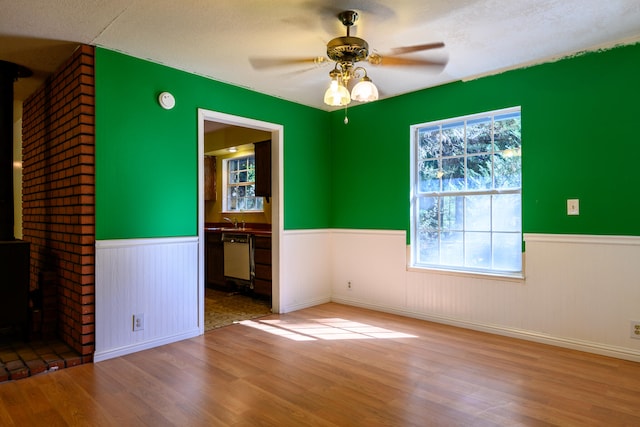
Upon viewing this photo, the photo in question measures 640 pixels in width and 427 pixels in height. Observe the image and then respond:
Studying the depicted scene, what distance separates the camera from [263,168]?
17.1 feet

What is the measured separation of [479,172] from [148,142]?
301 cm

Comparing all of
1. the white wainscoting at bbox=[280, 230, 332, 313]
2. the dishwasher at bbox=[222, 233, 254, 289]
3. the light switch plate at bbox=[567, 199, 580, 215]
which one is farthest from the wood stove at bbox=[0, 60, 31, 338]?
the light switch plate at bbox=[567, 199, 580, 215]

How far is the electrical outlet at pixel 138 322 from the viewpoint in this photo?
3100 millimetres

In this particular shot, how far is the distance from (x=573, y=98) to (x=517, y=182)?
0.79 metres

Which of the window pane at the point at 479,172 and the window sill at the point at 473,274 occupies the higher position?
the window pane at the point at 479,172

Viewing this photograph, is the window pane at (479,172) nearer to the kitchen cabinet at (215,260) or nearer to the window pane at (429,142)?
the window pane at (429,142)

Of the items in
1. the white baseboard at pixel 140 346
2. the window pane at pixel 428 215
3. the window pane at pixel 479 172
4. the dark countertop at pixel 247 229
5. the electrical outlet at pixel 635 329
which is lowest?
the white baseboard at pixel 140 346

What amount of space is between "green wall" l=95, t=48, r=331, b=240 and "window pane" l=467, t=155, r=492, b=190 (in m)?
2.22

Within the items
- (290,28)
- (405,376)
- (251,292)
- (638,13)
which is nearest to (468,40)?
(638,13)

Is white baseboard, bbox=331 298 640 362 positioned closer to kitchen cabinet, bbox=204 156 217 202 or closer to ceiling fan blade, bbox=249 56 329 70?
ceiling fan blade, bbox=249 56 329 70

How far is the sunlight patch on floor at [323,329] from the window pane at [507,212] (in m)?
1.32

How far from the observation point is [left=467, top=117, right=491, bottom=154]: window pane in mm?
3668

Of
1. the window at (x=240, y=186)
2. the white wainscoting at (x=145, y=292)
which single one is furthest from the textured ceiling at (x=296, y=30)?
the window at (x=240, y=186)

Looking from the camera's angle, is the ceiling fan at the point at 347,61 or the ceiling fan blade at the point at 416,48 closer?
the ceiling fan at the point at 347,61
